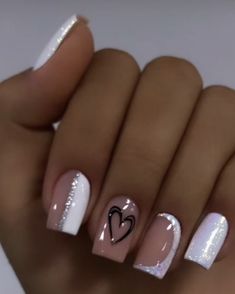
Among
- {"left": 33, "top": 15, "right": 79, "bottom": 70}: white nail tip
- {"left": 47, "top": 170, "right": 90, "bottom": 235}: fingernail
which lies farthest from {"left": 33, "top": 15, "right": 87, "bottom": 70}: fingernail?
{"left": 47, "top": 170, "right": 90, "bottom": 235}: fingernail

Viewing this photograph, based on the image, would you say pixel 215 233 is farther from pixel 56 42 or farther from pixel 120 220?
pixel 56 42

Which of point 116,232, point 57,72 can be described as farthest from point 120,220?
point 57,72

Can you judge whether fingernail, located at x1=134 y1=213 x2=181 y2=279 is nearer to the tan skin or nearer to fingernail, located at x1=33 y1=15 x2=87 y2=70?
the tan skin

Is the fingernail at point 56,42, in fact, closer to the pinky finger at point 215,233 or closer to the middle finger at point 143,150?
the middle finger at point 143,150

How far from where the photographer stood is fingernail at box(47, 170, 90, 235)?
52cm

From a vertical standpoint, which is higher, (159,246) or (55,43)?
(55,43)

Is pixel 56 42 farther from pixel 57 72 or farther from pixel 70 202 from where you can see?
pixel 70 202

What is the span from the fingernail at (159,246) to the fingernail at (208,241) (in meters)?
0.02

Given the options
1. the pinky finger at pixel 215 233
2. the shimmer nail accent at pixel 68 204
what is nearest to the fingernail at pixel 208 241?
the pinky finger at pixel 215 233

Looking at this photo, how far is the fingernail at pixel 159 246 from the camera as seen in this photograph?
0.51m

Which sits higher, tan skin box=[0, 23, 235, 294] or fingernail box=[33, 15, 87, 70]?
fingernail box=[33, 15, 87, 70]

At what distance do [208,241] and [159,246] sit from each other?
4 cm

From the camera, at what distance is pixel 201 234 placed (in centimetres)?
52

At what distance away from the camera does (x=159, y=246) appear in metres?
0.51
